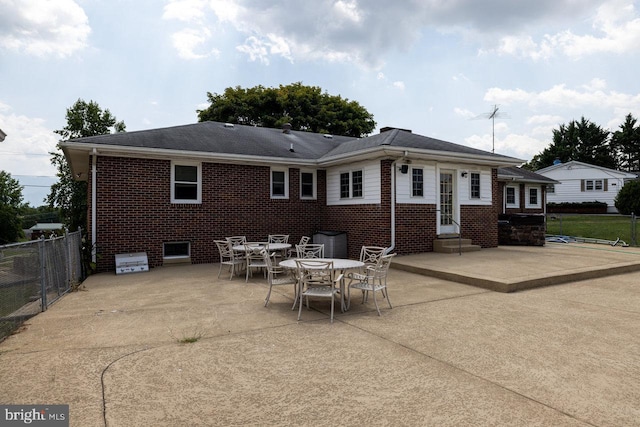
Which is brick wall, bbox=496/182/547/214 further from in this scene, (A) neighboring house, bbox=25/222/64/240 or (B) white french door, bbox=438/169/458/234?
(A) neighboring house, bbox=25/222/64/240

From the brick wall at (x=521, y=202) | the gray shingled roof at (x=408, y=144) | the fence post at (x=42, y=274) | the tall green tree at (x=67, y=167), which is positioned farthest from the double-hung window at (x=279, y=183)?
the tall green tree at (x=67, y=167)

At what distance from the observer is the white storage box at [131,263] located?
9.85 meters

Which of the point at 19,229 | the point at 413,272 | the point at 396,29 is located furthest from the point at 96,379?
the point at 19,229

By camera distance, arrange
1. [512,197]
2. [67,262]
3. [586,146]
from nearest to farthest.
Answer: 1. [67,262]
2. [512,197]
3. [586,146]

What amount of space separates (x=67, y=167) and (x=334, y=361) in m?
24.7

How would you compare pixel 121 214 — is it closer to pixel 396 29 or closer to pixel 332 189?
pixel 332 189

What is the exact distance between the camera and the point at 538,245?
14078mm

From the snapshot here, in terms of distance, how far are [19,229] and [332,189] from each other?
3708 cm

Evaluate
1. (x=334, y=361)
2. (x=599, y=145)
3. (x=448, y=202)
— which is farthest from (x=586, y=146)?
(x=334, y=361)

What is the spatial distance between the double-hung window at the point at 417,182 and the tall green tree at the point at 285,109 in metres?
18.9

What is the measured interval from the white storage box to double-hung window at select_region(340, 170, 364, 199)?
640cm

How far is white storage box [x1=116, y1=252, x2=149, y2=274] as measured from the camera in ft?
32.3

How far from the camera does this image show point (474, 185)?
12922mm

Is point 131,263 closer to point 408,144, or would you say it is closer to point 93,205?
point 93,205
